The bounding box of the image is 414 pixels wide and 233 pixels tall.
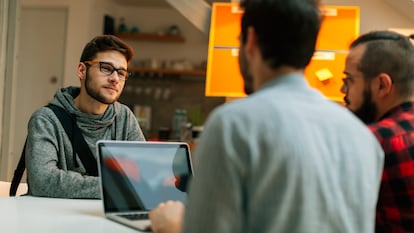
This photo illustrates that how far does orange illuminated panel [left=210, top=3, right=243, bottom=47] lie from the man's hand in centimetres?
245

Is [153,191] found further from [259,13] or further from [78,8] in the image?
[78,8]

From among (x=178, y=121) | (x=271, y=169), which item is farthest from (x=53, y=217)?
(x=178, y=121)

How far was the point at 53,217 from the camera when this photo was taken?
1354 millimetres

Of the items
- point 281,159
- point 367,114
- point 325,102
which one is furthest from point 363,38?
point 281,159

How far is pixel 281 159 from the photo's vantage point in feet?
2.49

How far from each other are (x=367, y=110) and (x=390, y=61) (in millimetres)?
149

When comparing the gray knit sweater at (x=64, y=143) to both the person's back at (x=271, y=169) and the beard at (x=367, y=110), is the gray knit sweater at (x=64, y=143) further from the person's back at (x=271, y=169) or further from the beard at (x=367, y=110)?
the person's back at (x=271, y=169)

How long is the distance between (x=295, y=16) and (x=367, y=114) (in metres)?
0.70

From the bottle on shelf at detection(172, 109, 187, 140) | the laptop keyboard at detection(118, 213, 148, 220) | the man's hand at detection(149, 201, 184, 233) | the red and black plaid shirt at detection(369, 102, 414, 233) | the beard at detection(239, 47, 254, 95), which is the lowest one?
the bottle on shelf at detection(172, 109, 187, 140)

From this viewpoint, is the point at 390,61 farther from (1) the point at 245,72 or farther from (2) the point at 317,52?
(2) the point at 317,52

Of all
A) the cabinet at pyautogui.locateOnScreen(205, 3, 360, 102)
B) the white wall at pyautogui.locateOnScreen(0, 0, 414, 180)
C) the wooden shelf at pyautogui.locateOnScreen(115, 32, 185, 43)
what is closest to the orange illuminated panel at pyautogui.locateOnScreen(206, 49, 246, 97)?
the cabinet at pyautogui.locateOnScreen(205, 3, 360, 102)

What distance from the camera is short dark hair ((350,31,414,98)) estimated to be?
1.39 metres

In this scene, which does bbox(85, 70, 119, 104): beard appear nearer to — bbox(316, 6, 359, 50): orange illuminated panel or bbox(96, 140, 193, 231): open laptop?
bbox(96, 140, 193, 231): open laptop

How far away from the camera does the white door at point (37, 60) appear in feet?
17.3
